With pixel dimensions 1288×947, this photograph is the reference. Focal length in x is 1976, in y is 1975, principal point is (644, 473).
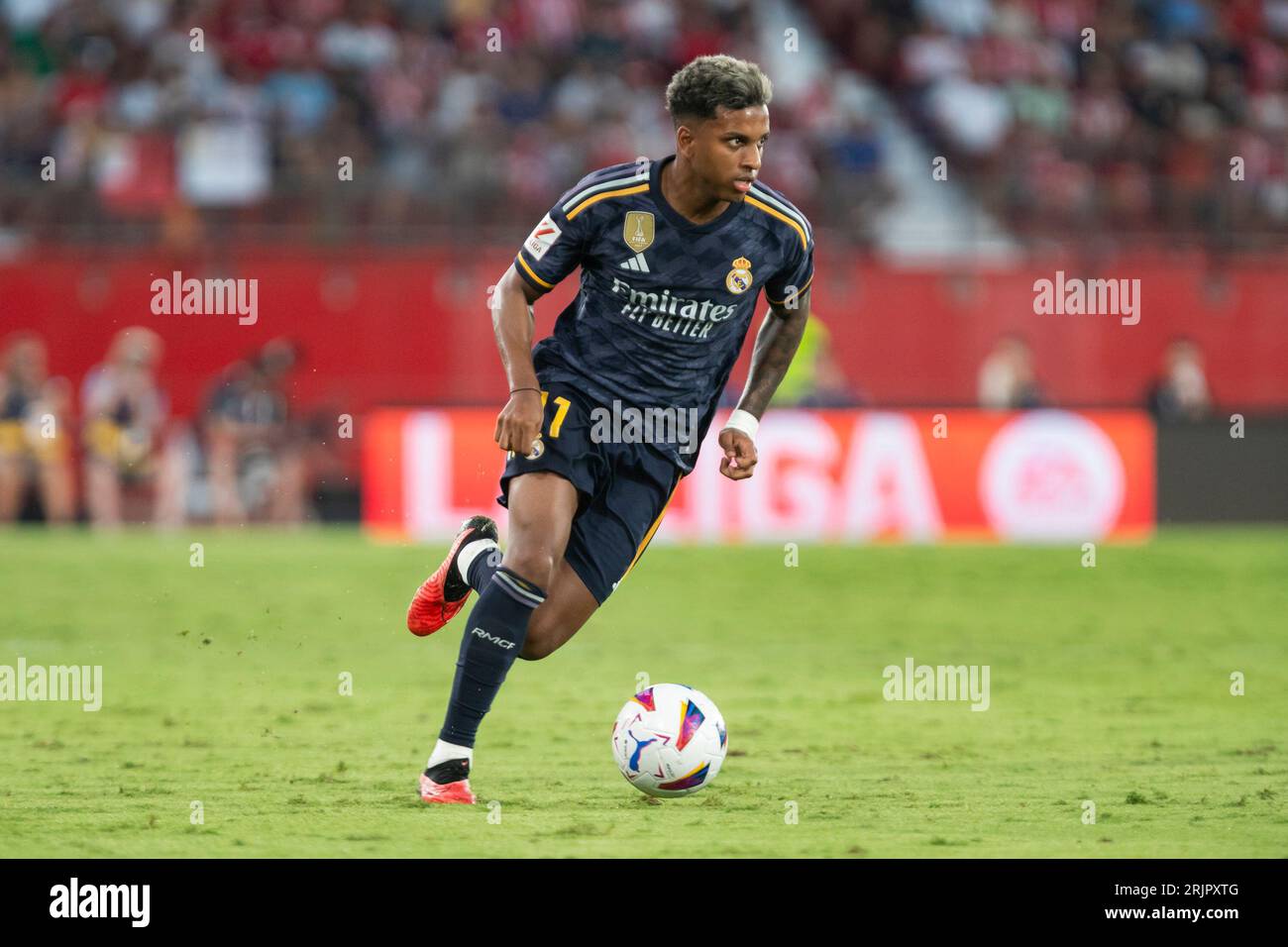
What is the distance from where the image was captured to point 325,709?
9406mm

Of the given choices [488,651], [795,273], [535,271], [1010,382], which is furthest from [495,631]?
[1010,382]

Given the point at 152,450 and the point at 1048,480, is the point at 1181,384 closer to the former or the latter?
the point at 1048,480

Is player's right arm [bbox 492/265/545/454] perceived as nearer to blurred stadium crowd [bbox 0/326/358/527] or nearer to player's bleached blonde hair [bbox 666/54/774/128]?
player's bleached blonde hair [bbox 666/54/774/128]

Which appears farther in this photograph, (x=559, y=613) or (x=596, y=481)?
(x=596, y=481)

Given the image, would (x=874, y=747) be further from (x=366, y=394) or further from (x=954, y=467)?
(x=366, y=394)

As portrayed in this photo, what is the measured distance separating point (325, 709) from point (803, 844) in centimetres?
392

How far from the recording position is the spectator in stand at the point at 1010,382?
20.1 metres

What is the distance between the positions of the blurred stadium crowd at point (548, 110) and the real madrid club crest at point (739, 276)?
14.5 m

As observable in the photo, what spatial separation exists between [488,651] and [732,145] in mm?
1956

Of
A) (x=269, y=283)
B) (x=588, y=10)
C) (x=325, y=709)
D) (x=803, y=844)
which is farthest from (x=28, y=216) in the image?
(x=803, y=844)

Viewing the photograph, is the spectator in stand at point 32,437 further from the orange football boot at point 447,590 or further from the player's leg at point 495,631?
the player's leg at point 495,631

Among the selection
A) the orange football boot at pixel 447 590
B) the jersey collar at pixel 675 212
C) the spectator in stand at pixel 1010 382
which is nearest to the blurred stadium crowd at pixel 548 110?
the spectator in stand at pixel 1010 382

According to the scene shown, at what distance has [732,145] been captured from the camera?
22.6ft
